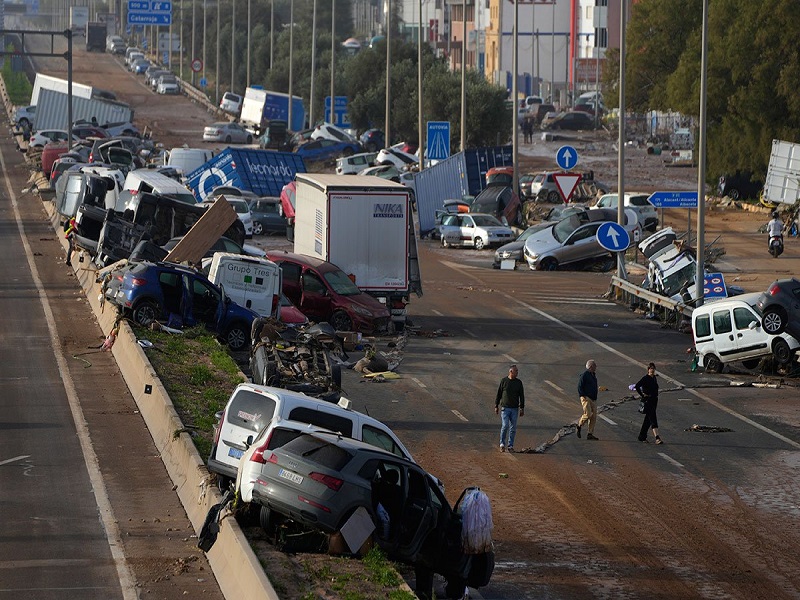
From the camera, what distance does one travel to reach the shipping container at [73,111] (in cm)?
7794

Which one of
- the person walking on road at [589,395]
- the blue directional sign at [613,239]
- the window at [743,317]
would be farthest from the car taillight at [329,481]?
the blue directional sign at [613,239]

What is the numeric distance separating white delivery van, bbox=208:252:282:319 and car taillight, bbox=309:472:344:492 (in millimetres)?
14970

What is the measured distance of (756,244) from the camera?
162 ft

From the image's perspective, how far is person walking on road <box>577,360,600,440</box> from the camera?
20.9 m

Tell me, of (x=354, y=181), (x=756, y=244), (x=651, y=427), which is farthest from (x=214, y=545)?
(x=756, y=244)

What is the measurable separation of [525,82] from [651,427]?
390 feet

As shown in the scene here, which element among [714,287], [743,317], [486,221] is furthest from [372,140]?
[743,317]

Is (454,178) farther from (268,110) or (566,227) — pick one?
(268,110)

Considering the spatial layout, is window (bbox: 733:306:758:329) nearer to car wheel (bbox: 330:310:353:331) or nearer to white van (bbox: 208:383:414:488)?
car wheel (bbox: 330:310:353:331)

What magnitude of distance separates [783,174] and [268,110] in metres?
43.4

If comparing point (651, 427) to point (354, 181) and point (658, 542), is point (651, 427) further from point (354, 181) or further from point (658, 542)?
point (354, 181)

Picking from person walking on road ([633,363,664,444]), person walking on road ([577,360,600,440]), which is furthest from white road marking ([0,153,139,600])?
person walking on road ([633,363,664,444])

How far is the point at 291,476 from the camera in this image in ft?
43.9

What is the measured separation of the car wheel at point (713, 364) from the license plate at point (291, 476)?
16024 millimetres
